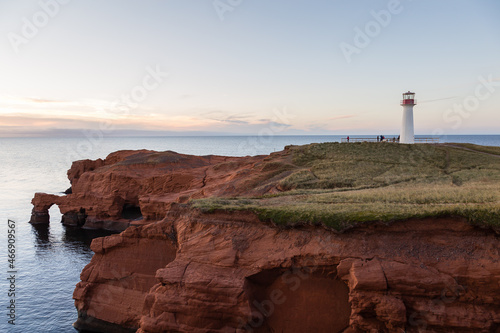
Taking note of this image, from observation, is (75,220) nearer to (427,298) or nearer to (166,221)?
(166,221)

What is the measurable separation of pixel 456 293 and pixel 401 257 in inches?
71.9

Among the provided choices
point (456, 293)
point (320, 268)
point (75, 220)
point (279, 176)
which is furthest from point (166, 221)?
point (75, 220)

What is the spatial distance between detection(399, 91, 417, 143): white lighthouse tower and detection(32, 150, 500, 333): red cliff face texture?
3685cm

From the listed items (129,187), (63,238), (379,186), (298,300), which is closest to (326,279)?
(298,300)

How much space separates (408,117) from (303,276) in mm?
39709

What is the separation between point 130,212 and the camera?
4484cm

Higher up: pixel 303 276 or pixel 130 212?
pixel 303 276

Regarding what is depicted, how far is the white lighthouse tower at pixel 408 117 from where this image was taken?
46094mm

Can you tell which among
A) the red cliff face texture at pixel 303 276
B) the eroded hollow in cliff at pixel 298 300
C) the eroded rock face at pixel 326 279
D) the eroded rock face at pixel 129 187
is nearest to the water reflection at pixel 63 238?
the eroded rock face at pixel 129 187

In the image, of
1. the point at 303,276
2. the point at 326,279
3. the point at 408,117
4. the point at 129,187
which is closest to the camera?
the point at 326,279

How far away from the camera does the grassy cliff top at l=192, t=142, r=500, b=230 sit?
1328 centimetres

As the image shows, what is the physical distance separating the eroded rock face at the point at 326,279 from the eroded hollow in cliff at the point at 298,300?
0.03 metres

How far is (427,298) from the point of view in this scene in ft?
36.7

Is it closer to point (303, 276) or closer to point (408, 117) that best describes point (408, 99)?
point (408, 117)
